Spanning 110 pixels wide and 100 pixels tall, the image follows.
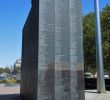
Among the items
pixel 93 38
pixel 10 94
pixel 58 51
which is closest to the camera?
pixel 58 51

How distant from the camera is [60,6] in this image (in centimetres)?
1048

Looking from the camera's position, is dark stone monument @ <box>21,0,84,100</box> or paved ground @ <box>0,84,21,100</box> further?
paved ground @ <box>0,84,21,100</box>

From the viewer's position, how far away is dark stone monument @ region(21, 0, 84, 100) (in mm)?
9836

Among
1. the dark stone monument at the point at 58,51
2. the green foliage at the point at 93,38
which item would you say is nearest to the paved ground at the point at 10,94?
the dark stone monument at the point at 58,51

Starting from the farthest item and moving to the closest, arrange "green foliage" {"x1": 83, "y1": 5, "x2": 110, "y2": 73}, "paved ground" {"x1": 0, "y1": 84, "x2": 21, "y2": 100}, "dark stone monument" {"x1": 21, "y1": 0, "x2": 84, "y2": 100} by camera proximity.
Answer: "green foliage" {"x1": 83, "y1": 5, "x2": 110, "y2": 73}
"paved ground" {"x1": 0, "y1": 84, "x2": 21, "y2": 100}
"dark stone monument" {"x1": 21, "y1": 0, "x2": 84, "y2": 100}

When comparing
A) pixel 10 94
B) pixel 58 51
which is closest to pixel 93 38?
pixel 10 94

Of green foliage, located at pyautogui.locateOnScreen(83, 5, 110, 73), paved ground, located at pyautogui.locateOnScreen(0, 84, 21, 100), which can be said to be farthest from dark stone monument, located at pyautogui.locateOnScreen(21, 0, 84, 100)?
green foliage, located at pyautogui.locateOnScreen(83, 5, 110, 73)

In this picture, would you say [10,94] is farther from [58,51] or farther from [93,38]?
[58,51]

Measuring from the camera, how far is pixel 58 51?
10156 millimetres

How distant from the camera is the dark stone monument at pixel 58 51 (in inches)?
387

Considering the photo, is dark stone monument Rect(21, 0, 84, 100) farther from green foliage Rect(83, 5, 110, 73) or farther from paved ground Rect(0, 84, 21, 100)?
green foliage Rect(83, 5, 110, 73)

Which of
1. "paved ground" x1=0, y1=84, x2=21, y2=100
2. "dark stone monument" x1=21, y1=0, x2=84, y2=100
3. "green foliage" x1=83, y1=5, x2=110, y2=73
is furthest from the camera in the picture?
"green foliage" x1=83, y1=5, x2=110, y2=73

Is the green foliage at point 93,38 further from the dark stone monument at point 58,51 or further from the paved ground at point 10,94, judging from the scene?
the dark stone monument at point 58,51

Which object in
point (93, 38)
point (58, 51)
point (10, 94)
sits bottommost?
point (10, 94)
